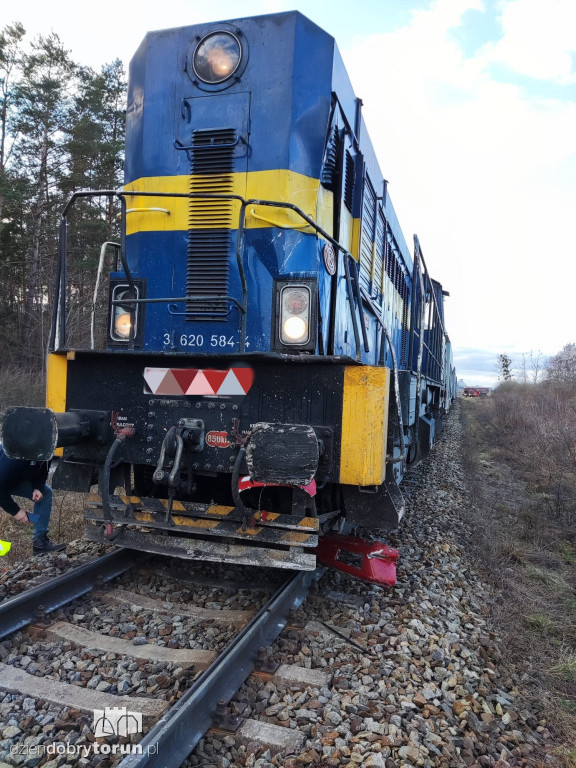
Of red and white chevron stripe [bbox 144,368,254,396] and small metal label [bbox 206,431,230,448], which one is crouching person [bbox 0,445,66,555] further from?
small metal label [bbox 206,431,230,448]

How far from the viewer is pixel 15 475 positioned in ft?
13.0

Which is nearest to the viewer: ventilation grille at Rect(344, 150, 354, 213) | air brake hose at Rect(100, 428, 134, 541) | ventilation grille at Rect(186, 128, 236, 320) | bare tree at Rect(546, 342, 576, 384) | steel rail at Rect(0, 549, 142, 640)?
steel rail at Rect(0, 549, 142, 640)

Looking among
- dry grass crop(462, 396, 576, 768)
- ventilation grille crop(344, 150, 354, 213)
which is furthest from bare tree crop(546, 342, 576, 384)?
ventilation grille crop(344, 150, 354, 213)

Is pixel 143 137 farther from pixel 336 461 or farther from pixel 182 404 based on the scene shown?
pixel 336 461

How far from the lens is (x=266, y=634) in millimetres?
2891

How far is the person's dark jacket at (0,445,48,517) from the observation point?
391 centimetres

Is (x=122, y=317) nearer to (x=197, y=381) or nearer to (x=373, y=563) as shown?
(x=197, y=381)

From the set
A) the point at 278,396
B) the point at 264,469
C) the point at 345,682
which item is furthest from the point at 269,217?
the point at 345,682

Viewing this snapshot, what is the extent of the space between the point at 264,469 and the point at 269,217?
1734 mm

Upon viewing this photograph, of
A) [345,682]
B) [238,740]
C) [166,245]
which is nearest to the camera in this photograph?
[238,740]

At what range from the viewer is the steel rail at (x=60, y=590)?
295 cm

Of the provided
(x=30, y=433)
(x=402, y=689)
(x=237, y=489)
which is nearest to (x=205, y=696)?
(x=402, y=689)

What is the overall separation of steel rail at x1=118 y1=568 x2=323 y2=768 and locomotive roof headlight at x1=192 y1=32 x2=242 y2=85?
357 cm

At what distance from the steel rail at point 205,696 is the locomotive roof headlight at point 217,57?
357 centimetres
